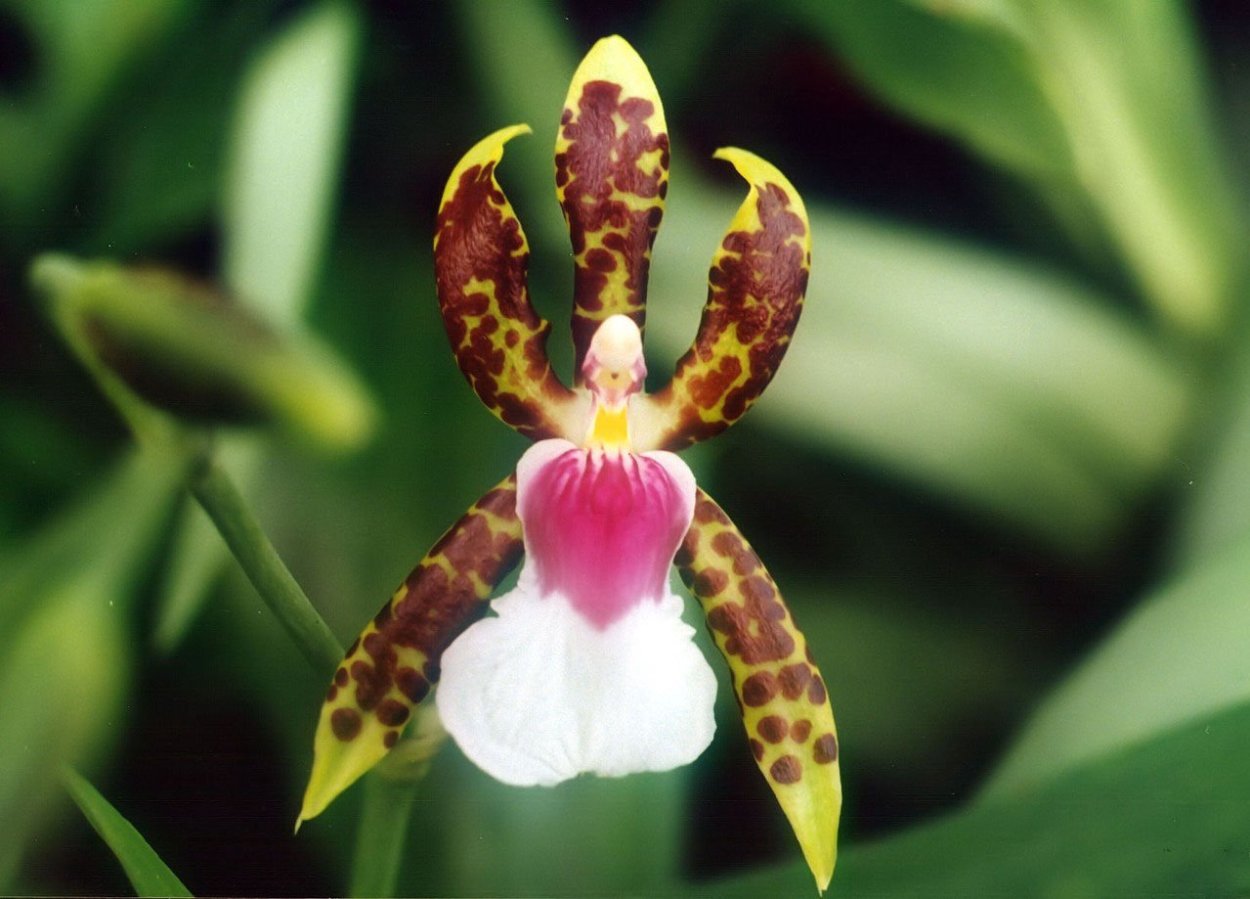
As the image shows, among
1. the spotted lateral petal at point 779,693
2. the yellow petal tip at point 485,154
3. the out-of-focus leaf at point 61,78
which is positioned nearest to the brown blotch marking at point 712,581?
the spotted lateral petal at point 779,693

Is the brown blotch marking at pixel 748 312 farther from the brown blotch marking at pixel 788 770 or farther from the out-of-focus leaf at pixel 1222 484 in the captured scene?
the out-of-focus leaf at pixel 1222 484

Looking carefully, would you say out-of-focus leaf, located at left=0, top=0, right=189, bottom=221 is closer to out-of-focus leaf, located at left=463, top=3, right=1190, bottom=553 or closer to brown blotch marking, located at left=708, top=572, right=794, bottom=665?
out-of-focus leaf, located at left=463, top=3, right=1190, bottom=553

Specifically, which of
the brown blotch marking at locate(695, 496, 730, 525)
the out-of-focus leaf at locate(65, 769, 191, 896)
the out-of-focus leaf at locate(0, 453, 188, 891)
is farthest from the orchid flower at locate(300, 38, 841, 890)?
the out-of-focus leaf at locate(0, 453, 188, 891)

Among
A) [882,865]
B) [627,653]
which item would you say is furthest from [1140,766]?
[627,653]

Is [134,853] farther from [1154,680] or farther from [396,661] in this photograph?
[1154,680]

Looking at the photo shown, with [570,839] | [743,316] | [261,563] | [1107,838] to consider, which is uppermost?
[743,316]

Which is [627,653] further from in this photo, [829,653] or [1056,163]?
[1056,163]

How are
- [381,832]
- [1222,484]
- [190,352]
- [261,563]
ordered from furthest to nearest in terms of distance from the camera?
[1222,484], [381,832], [261,563], [190,352]

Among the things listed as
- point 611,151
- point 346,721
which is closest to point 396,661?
point 346,721
